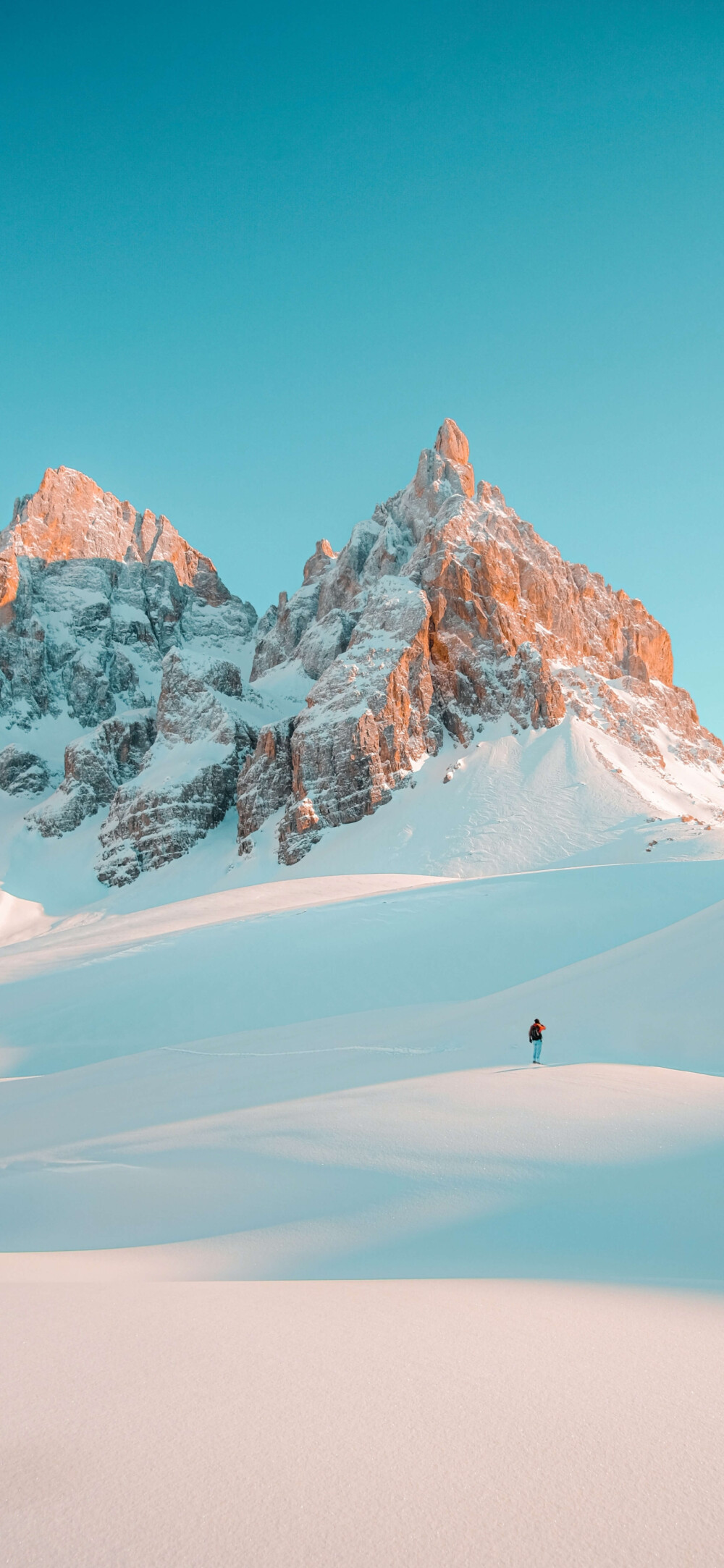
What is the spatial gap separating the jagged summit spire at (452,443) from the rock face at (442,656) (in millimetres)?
269

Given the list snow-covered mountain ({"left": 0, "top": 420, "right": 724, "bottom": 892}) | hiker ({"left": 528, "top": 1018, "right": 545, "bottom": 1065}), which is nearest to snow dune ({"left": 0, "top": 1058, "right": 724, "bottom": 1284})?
hiker ({"left": 528, "top": 1018, "right": 545, "bottom": 1065})

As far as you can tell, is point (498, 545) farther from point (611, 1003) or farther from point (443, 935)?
point (611, 1003)

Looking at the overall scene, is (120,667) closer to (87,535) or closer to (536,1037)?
(87,535)

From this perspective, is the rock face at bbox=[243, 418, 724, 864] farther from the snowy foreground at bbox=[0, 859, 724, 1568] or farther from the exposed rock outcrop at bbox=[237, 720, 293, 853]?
the snowy foreground at bbox=[0, 859, 724, 1568]

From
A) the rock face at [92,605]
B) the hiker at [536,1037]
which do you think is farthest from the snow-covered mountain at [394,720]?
the hiker at [536,1037]

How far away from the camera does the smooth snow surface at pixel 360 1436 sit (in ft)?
6.72

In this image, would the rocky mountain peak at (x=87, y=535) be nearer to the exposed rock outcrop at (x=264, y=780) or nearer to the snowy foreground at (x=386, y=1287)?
the exposed rock outcrop at (x=264, y=780)

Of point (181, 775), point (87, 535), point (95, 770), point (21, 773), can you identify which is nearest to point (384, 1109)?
point (181, 775)

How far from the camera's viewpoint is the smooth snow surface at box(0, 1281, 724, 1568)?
2.05m

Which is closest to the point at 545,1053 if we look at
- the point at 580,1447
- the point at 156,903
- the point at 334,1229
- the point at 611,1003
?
the point at 611,1003

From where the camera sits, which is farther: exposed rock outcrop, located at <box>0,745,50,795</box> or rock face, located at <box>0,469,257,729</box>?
rock face, located at <box>0,469,257,729</box>

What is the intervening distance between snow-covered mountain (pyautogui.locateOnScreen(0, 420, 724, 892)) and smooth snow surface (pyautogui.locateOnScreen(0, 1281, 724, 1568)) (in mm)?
31858

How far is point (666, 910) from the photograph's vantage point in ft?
67.2

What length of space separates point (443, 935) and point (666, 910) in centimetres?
628
